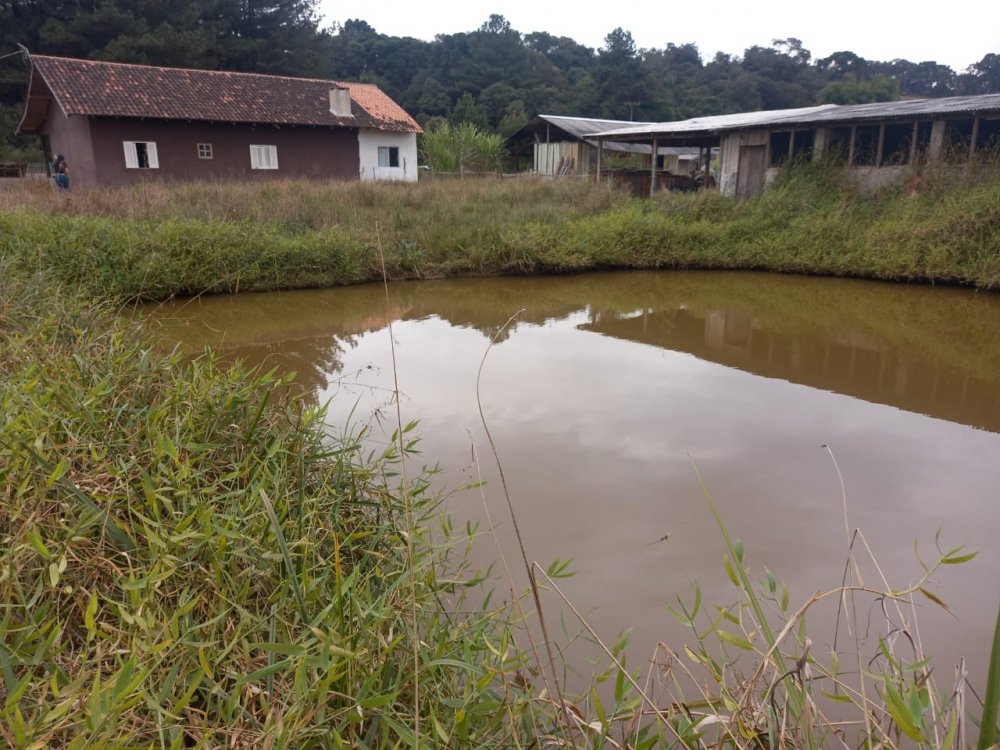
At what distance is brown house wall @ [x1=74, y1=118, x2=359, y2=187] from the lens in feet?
Answer: 51.6

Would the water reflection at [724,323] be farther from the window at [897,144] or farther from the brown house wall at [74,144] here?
the brown house wall at [74,144]

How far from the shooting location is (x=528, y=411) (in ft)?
15.0

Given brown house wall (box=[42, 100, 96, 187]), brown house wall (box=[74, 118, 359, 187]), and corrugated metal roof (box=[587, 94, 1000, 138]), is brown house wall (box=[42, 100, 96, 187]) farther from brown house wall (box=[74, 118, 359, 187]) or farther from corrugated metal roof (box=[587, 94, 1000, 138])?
corrugated metal roof (box=[587, 94, 1000, 138])

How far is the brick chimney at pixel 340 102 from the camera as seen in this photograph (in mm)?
18609

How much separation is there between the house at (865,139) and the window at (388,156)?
740 cm

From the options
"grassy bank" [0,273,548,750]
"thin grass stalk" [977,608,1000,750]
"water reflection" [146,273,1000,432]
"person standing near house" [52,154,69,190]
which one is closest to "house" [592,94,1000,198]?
"water reflection" [146,273,1000,432]

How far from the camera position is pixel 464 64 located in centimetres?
3409

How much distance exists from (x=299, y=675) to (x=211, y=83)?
19116 mm

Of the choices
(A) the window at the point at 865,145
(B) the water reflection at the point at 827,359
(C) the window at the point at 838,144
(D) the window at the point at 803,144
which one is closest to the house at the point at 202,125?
(D) the window at the point at 803,144

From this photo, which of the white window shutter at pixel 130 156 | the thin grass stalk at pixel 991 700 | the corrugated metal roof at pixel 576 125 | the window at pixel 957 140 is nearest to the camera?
the thin grass stalk at pixel 991 700

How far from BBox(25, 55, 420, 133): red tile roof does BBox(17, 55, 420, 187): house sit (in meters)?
0.02

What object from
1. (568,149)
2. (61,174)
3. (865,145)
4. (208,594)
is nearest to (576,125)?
(568,149)

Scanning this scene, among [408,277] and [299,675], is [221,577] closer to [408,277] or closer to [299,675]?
[299,675]

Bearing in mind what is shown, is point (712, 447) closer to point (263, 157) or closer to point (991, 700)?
point (991, 700)
